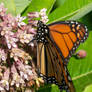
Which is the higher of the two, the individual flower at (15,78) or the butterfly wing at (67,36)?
the butterfly wing at (67,36)

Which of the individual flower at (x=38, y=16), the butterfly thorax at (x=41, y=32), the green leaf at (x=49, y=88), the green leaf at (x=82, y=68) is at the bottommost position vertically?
the green leaf at (x=49, y=88)

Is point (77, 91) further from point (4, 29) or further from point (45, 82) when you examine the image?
point (4, 29)

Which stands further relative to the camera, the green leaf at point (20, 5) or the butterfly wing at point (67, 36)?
the green leaf at point (20, 5)

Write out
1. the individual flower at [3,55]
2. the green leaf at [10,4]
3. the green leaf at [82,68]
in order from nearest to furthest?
1. the individual flower at [3,55]
2. the green leaf at [10,4]
3. the green leaf at [82,68]

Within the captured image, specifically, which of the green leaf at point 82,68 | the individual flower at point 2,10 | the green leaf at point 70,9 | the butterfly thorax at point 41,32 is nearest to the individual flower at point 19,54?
the butterfly thorax at point 41,32

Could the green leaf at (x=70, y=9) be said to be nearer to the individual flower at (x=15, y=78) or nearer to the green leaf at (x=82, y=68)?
the green leaf at (x=82, y=68)

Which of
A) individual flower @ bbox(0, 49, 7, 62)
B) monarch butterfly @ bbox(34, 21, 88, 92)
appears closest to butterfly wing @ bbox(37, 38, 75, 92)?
monarch butterfly @ bbox(34, 21, 88, 92)

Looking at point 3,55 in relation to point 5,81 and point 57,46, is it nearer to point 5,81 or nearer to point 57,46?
point 5,81

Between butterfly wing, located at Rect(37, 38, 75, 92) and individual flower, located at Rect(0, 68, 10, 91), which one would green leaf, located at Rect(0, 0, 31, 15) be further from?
individual flower, located at Rect(0, 68, 10, 91)
